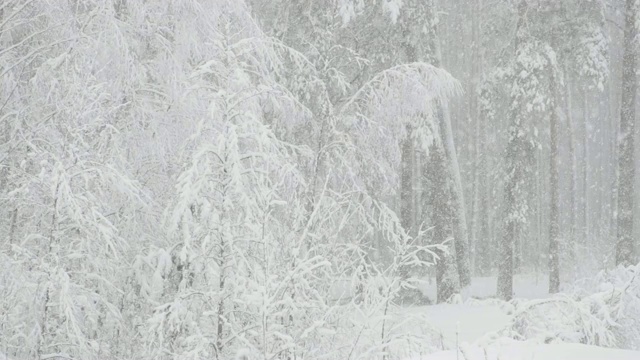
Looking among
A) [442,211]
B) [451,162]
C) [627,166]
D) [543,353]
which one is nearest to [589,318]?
[543,353]

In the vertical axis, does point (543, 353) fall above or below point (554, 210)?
above

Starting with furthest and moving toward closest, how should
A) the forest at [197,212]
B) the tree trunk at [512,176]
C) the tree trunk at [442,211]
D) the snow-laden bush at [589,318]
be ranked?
the tree trunk at [512,176] → the tree trunk at [442,211] → the snow-laden bush at [589,318] → the forest at [197,212]

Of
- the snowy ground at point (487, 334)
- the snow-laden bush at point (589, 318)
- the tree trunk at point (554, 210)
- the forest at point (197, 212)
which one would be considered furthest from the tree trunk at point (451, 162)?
the snow-laden bush at point (589, 318)

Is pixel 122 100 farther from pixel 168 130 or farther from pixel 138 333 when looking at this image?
pixel 138 333

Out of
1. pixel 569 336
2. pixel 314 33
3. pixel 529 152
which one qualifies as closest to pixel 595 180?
pixel 529 152

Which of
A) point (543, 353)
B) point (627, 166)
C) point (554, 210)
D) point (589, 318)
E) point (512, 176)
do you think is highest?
point (543, 353)

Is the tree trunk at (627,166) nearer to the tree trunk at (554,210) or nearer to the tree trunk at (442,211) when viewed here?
the tree trunk at (442,211)

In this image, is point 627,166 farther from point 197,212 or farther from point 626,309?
point 197,212

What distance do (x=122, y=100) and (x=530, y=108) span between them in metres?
12.3

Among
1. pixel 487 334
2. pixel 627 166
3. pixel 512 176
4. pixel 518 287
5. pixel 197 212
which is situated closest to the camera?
pixel 487 334

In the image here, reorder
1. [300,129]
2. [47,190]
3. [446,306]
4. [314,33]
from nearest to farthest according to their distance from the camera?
1. [47,190]
2. [300,129]
3. [314,33]
4. [446,306]

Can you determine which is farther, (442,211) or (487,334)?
(442,211)

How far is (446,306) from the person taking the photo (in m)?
14.4

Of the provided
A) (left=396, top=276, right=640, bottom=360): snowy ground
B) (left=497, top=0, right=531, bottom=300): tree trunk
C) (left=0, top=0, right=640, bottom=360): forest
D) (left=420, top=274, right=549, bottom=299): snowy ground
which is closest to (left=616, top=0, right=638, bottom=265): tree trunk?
(left=497, top=0, right=531, bottom=300): tree trunk
